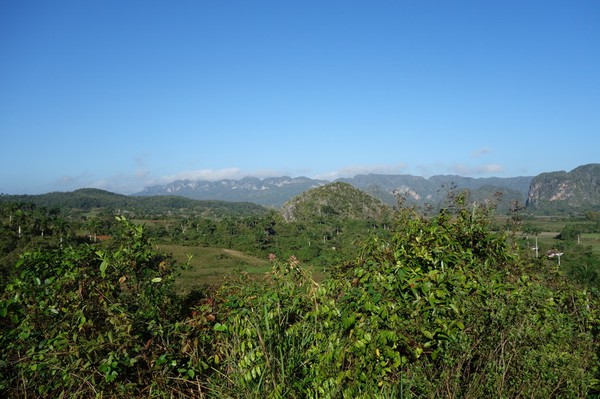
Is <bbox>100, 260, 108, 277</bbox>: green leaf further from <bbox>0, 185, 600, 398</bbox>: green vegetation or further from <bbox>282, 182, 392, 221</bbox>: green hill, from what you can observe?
<bbox>282, 182, 392, 221</bbox>: green hill

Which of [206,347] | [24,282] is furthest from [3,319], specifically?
[206,347]

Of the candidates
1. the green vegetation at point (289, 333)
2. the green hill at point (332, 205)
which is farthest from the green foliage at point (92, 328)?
the green hill at point (332, 205)

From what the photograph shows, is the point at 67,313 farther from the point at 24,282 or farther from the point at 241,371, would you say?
the point at 241,371

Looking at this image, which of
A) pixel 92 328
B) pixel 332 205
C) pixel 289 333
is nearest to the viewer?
pixel 289 333

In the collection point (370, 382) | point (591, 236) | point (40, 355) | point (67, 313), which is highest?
point (67, 313)

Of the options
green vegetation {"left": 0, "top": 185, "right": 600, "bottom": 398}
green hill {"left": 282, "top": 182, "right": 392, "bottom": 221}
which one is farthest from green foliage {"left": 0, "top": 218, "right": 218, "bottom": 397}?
green hill {"left": 282, "top": 182, "right": 392, "bottom": 221}

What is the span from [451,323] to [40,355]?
3049 mm

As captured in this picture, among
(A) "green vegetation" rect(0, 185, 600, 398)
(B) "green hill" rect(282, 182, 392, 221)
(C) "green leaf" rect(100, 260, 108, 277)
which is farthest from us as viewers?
(B) "green hill" rect(282, 182, 392, 221)

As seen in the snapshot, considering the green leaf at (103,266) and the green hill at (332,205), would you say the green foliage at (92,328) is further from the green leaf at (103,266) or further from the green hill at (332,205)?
the green hill at (332,205)

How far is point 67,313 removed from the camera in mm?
3102

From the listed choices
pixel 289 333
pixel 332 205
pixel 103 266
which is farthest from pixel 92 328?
pixel 332 205

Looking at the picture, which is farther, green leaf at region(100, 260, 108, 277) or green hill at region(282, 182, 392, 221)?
green hill at region(282, 182, 392, 221)

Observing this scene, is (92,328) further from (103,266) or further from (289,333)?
(289,333)

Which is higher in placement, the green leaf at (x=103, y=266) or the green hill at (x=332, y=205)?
the green leaf at (x=103, y=266)
